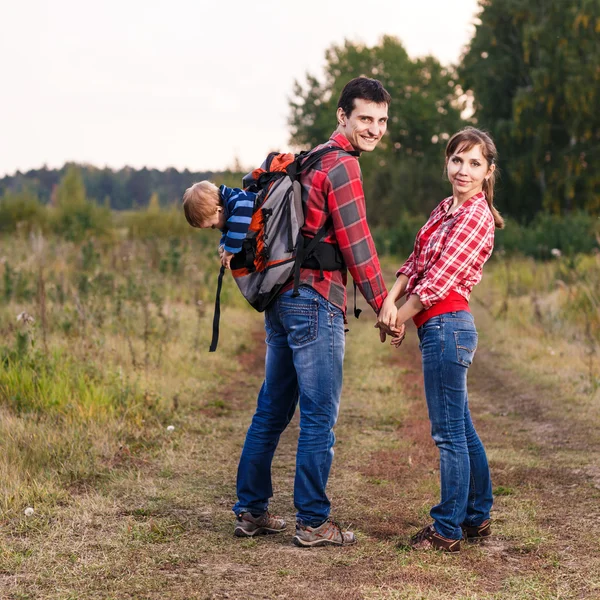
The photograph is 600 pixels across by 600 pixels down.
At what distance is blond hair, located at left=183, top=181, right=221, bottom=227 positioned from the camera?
377 cm

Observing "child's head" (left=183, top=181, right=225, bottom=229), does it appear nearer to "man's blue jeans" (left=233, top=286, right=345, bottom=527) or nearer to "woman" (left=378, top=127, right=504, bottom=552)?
"man's blue jeans" (left=233, top=286, right=345, bottom=527)

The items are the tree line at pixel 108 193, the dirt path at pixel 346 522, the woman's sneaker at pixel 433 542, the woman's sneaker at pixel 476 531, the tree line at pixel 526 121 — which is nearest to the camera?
the dirt path at pixel 346 522

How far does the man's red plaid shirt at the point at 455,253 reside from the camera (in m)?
3.71

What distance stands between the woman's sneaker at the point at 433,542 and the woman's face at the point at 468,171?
1.59 metres

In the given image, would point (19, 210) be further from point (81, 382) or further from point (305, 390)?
point (305, 390)

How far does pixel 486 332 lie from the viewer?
11.8 meters

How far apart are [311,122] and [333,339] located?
53.5m

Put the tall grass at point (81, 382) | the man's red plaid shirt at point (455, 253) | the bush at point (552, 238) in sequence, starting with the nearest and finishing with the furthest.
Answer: the man's red plaid shirt at point (455, 253) → the tall grass at point (81, 382) → the bush at point (552, 238)

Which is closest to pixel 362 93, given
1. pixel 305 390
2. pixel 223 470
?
pixel 305 390

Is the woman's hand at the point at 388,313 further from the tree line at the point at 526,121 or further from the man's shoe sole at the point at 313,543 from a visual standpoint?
the tree line at the point at 526,121

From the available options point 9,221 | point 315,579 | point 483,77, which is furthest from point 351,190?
point 483,77

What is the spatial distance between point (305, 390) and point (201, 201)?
3.26 feet

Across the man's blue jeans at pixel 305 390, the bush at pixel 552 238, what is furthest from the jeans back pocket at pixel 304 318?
the bush at pixel 552 238

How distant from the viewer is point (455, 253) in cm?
373
